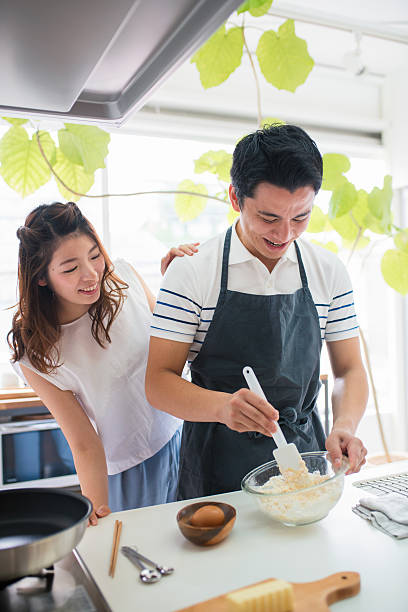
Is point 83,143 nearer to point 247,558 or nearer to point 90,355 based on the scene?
point 90,355

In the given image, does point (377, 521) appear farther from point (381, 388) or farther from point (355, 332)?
point (381, 388)

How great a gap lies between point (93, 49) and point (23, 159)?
1.30 meters

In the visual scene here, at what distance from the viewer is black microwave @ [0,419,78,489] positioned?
252cm

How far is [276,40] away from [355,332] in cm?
105

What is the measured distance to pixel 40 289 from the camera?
153cm

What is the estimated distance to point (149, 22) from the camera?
78cm

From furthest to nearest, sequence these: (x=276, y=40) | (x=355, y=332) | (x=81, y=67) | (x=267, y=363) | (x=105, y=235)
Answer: (x=105, y=235) → (x=276, y=40) → (x=355, y=332) → (x=267, y=363) → (x=81, y=67)

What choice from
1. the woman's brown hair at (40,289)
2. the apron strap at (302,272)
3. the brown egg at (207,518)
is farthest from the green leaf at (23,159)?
the brown egg at (207,518)

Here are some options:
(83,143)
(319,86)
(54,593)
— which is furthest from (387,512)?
(319,86)

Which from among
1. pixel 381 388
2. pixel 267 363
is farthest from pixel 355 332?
pixel 381 388

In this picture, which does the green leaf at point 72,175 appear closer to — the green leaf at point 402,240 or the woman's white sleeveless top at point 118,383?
the woman's white sleeveless top at point 118,383

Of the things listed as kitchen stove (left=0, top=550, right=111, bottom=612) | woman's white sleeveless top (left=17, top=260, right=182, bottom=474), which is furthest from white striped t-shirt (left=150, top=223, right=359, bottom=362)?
kitchen stove (left=0, top=550, right=111, bottom=612)

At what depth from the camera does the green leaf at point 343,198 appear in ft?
7.72

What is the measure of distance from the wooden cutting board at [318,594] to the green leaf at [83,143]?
165cm
